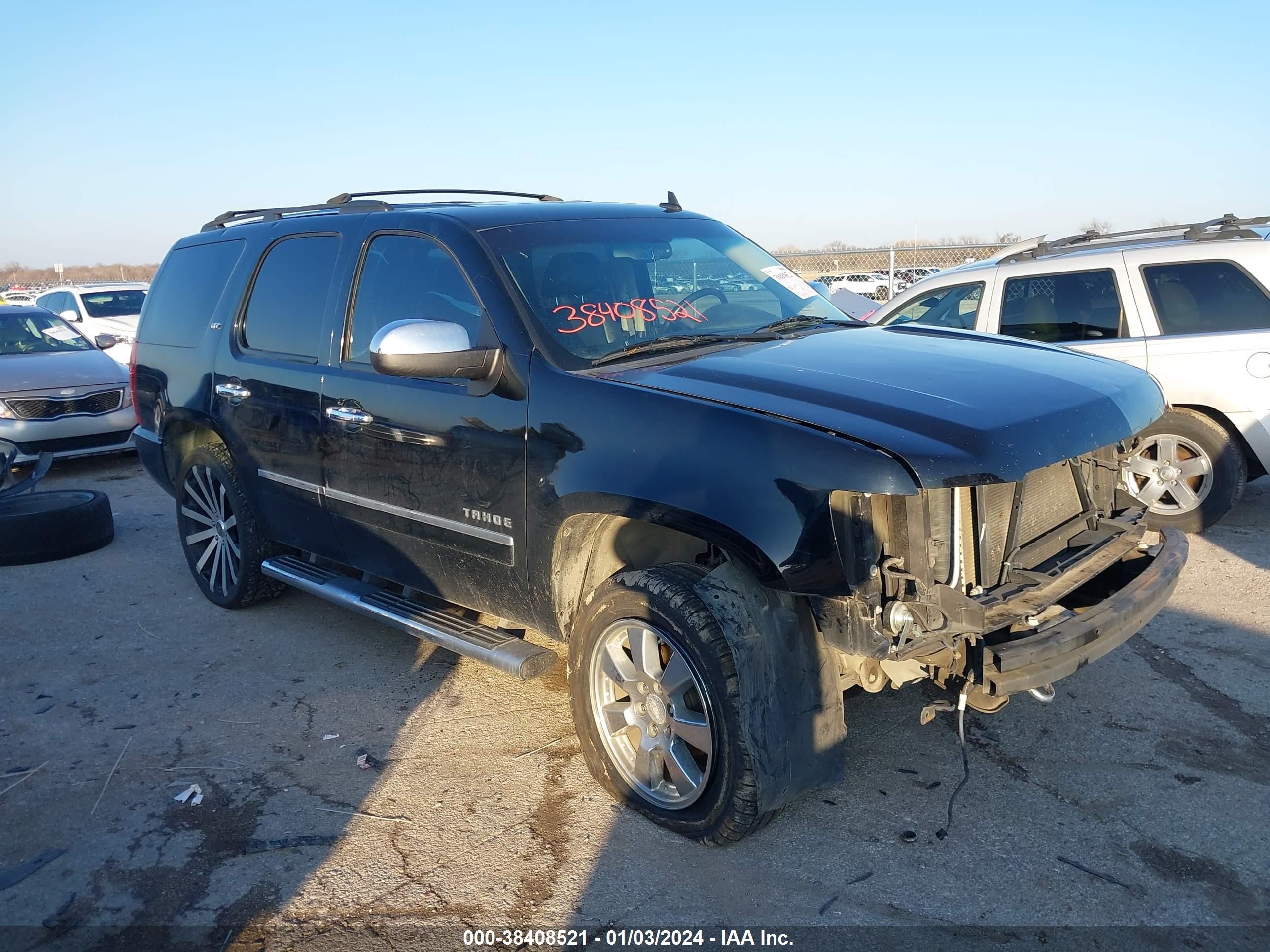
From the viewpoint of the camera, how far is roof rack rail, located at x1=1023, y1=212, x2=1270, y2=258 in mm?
6348

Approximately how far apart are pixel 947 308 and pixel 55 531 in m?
6.48

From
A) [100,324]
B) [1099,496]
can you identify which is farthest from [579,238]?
[100,324]

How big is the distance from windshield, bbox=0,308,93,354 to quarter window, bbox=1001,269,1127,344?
378 inches

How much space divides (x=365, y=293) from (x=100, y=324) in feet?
42.0

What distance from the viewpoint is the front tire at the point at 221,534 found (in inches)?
213

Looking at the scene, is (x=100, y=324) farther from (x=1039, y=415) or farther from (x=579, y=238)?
(x=1039, y=415)

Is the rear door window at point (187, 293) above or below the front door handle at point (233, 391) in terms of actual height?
above

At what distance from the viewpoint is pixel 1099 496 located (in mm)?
3723

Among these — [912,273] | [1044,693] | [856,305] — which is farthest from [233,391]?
[912,273]

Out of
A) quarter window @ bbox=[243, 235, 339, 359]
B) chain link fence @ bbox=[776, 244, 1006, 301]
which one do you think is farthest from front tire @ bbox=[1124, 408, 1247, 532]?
quarter window @ bbox=[243, 235, 339, 359]

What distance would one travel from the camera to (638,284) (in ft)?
13.8

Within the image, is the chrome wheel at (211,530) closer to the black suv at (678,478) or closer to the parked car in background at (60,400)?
the black suv at (678,478)

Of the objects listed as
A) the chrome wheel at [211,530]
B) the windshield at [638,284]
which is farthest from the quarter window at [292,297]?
the windshield at [638,284]

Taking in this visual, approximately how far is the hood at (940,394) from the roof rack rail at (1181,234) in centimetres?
328
